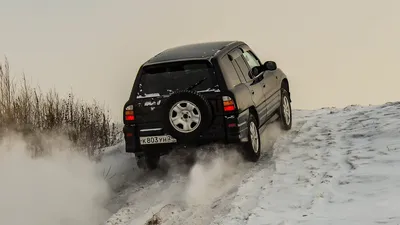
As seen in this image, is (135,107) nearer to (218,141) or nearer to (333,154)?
(218,141)

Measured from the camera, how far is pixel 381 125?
9070 mm

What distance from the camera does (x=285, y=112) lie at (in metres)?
10.4

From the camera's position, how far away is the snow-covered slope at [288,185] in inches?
225

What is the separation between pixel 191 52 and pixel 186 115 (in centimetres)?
124

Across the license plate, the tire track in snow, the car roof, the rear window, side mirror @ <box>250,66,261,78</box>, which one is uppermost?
the car roof

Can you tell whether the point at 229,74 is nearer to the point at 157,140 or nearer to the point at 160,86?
the point at 160,86

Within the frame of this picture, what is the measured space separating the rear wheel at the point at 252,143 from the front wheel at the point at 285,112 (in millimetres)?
1905

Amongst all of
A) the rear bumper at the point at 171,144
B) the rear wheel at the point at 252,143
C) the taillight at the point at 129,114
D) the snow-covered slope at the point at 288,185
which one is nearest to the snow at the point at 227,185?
the snow-covered slope at the point at 288,185

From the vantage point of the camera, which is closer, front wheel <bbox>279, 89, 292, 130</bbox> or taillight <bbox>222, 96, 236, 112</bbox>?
taillight <bbox>222, 96, 236, 112</bbox>

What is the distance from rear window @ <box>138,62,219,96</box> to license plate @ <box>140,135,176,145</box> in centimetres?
62

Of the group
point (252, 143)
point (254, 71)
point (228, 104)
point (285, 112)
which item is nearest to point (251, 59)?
point (254, 71)

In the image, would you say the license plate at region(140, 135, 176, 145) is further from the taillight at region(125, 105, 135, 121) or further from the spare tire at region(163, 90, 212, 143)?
the taillight at region(125, 105, 135, 121)

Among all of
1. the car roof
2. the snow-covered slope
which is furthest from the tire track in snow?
the car roof

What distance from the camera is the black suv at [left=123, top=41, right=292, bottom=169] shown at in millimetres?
7395
